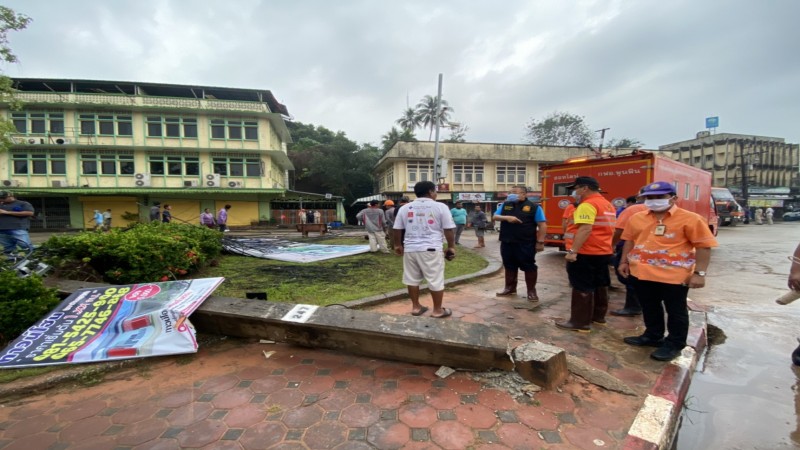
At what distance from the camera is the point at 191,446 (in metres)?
1.96

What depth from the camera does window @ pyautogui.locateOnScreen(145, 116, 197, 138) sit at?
76.6 feet

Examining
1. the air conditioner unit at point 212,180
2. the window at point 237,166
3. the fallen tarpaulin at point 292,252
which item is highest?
the window at point 237,166

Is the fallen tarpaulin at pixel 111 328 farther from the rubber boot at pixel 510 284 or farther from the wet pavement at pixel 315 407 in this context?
the rubber boot at pixel 510 284

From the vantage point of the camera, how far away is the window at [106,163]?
75.6 ft

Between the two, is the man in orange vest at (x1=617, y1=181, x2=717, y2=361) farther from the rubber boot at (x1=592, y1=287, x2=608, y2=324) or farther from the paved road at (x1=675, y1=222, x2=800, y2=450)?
the rubber boot at (x1=592, y1=287, x2=608, y2=324)

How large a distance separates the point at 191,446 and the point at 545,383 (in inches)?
92.6

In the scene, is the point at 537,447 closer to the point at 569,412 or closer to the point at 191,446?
the point at 569,412

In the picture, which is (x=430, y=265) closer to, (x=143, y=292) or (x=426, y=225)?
(x=426, y=225)

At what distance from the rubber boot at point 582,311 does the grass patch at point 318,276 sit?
7.94 ft

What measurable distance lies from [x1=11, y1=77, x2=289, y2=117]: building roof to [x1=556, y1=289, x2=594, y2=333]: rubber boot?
1029 inches

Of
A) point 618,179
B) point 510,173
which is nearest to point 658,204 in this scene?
point 618,179

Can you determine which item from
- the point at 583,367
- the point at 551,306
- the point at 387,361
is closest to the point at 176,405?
the point at 387,361

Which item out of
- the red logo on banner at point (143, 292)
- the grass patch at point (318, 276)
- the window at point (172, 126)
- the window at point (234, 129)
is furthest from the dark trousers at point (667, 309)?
the window at point (172, 126)

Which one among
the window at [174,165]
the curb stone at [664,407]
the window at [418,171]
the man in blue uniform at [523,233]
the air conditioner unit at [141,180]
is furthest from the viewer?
the window at [418,171]
